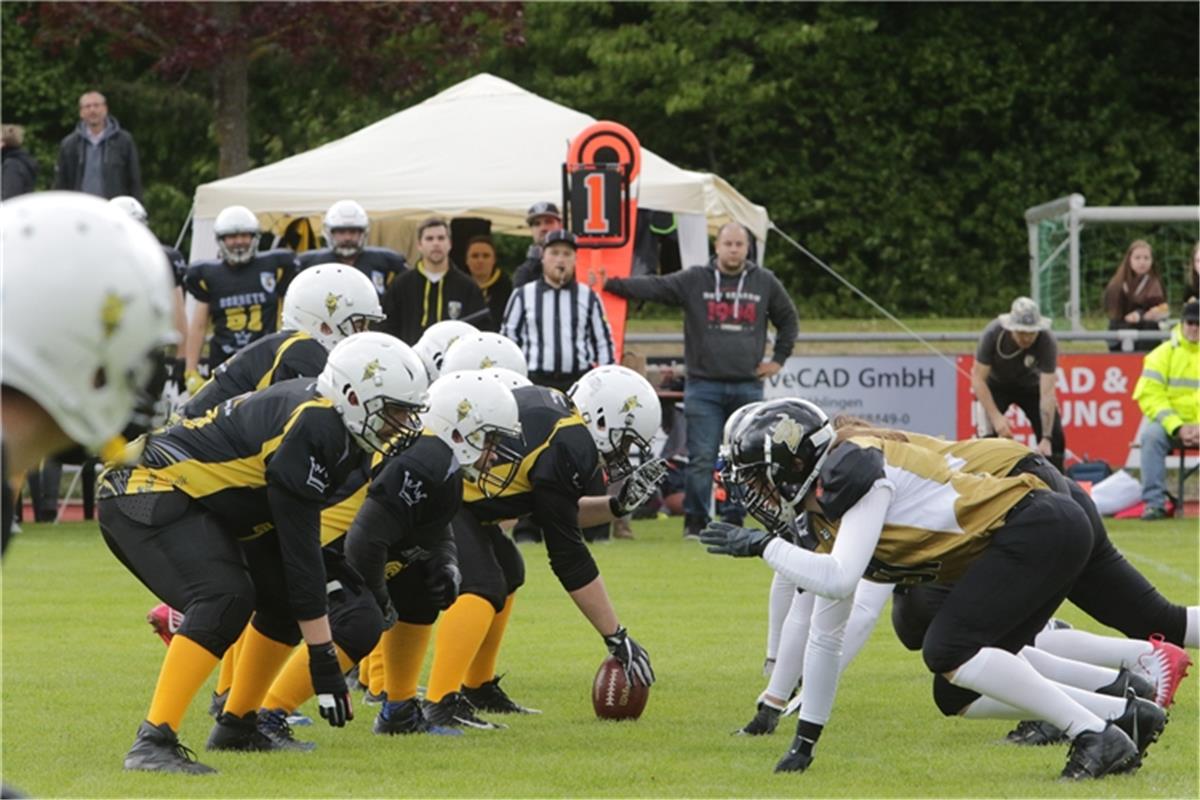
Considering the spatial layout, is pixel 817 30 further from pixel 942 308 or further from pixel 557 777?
pixel 557 777

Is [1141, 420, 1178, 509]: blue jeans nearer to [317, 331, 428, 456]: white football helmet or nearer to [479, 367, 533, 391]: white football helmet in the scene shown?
[479, 367, 533, 391]: white football helmet

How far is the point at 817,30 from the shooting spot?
2775 centimetres

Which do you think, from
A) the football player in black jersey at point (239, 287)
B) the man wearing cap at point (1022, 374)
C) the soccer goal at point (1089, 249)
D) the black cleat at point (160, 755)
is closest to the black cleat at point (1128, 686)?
the black cleat at point (160, 755)

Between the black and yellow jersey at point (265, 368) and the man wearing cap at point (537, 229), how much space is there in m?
5.71

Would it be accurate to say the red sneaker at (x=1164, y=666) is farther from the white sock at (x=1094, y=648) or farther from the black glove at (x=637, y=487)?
the black glove at (x=637, y=487)

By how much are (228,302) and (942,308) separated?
17.3 m

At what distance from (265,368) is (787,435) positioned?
2417 mm

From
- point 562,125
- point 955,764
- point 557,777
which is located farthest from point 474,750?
point 562,125

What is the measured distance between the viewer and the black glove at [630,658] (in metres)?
7.43

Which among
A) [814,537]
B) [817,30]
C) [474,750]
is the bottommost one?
[474,750]

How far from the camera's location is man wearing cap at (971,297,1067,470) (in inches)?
558

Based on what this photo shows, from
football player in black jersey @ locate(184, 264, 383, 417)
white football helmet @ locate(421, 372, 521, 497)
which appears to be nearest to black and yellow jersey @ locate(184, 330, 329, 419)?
football player in black jersey @ locate(184, 264, 383, 417)

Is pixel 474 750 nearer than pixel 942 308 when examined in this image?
Yes

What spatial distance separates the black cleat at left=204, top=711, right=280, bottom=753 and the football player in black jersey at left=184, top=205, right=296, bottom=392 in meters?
5.89
